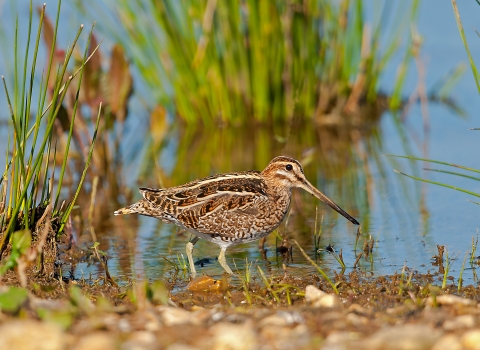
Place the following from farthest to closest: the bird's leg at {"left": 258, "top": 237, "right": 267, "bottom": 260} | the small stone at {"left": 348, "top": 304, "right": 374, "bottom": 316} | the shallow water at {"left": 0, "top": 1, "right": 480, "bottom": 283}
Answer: the bird's leg at {"left": 258, "top": 237, "right": 267, "bottom": 260}, the shallow water at {"left": 0, "top": 1, "right": 480, "bottom": 283}, the small stone at {"left": 348, "top": 304, "right": 374, "bottom": 316}

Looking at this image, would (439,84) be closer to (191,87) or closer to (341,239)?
(191,87)

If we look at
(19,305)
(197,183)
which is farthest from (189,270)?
(19,305)

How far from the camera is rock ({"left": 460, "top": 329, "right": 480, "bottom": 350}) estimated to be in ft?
11.9

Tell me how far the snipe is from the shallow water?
0.82 ft

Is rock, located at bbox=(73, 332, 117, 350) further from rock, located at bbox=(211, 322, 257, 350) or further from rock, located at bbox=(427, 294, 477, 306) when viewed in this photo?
rock, located at bbox=(427, 294, 477, 306)

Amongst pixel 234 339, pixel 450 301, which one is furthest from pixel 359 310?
pixel 234 339

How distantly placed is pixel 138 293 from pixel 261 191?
7.89 feet

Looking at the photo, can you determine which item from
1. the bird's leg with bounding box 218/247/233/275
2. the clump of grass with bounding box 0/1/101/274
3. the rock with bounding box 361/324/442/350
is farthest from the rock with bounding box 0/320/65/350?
the bird's leg with bounding box 218/247/233/275

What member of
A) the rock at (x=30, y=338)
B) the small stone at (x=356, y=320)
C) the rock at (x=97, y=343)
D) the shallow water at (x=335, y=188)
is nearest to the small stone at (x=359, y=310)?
the small stone at (x=356, y=320)

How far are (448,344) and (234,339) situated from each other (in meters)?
0.90

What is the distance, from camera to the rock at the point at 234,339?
359cm

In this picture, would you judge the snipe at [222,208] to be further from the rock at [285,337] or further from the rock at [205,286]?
the rock at [285,337]

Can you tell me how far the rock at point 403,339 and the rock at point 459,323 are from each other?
0.39 meters

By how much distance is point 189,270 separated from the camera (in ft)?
21.5
